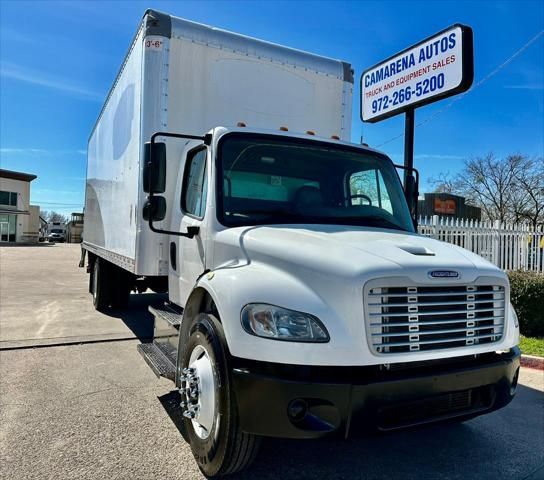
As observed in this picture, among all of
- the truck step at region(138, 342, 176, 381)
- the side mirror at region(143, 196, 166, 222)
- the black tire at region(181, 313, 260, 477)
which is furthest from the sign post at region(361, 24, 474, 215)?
the black tire at region(181, 313, 260, 477)

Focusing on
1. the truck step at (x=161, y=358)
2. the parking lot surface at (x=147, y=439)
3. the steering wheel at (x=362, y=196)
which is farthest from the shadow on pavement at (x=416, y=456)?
the steering wheel at (x=362, y=196)

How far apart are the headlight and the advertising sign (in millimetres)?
6421

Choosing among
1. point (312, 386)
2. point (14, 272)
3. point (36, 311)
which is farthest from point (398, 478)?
point (14, 272)

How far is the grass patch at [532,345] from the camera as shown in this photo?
252 inches

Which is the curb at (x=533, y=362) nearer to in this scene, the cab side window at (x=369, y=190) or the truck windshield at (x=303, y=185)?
the truck windshield at (x=303, y=185)

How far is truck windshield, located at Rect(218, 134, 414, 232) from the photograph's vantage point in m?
3.64

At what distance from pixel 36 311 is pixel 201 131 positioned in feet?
20.4

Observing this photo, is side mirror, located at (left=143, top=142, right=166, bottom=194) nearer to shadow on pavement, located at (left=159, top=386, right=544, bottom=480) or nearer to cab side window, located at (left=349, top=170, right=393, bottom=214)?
cab side window, located at (left=349, top=170, right=393, bottom=214)

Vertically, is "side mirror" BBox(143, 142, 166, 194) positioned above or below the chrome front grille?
above

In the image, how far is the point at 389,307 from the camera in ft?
8.49

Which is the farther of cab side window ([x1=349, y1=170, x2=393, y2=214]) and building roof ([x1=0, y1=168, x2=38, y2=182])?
building roof ([x1=0, y1=168, x2=38, y2=182])

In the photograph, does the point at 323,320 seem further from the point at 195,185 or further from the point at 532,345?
the point at 532,345

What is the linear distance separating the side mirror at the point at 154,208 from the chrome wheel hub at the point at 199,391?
121cm

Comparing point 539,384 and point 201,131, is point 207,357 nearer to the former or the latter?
point 201,131
